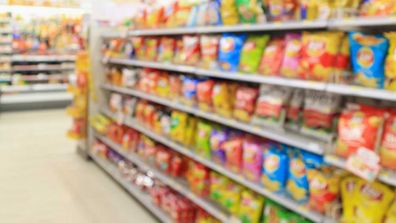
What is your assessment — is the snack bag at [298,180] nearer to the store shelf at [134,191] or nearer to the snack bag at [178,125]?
the snack bag at [178,125]

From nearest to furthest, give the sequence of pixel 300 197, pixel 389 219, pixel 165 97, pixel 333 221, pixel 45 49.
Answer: pixel 389 219 < pixel 333 221 < pixel 300 197 < pixel 165 97 < pixel 45 49

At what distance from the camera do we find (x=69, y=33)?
8906 millimetres

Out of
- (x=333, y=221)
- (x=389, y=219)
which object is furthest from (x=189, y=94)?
Result: (x=389, y=219)

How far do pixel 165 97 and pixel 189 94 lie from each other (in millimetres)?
470

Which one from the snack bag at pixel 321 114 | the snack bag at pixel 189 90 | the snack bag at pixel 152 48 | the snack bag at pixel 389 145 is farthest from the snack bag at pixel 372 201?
the snack bag at pixel 152 48

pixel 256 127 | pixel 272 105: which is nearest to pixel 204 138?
pixel 256 127

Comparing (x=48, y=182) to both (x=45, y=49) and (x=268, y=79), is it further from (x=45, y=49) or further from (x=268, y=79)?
(x=45, y=49)

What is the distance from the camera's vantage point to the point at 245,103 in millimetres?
2695

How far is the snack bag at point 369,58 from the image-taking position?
6.09 ft

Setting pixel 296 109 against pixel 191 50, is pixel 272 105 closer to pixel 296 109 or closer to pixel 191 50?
pixel 296 109

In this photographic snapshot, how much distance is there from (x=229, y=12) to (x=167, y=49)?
106 centimetres

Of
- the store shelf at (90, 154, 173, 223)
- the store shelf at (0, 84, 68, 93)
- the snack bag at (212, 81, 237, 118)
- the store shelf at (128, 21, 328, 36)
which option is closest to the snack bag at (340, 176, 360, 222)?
the store shelf at (128, 21, 328, 36)

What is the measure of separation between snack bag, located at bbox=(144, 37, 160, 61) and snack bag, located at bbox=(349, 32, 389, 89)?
89.2 inches

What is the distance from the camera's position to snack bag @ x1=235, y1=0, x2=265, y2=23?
98.4 inches
